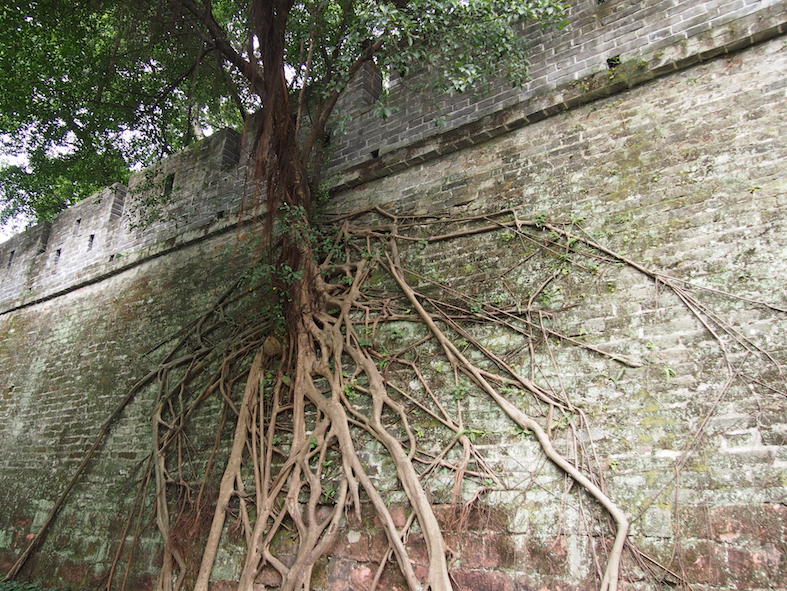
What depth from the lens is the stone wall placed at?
2697 millimetres

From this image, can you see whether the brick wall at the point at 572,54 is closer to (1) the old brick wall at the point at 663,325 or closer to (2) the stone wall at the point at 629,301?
(2) the stone wall at the point at 629,301

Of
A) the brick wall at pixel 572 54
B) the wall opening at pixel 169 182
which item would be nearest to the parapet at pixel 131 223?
the wall opening at pixel 169 182

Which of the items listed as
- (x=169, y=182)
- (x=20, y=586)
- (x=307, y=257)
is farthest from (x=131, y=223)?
(x=20, y=586)

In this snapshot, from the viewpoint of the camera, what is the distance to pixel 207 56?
637 centimetres

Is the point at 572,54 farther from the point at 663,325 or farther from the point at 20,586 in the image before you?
the point at 20,586

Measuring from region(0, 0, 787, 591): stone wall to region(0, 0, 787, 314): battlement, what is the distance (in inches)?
0.9

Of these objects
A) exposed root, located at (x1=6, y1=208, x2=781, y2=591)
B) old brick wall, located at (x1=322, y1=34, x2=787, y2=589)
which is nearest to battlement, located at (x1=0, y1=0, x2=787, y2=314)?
old brick wall, located at (x1=322, y1=34, x2=787, y2=589)

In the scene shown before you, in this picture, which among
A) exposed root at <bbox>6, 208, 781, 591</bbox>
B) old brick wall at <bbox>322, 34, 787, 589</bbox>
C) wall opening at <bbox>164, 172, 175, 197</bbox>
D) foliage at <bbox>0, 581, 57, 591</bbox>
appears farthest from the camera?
wall opening at <bbox>164, 172, 175, 197</bbox>

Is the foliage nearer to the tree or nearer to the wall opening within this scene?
the tree

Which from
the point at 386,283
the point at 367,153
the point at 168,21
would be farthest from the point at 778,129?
the point at 168,21

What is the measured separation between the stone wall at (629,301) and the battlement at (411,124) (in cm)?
2

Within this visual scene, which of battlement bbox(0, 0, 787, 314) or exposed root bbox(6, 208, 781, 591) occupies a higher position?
battlement bbox(0, 0, 787, 314)

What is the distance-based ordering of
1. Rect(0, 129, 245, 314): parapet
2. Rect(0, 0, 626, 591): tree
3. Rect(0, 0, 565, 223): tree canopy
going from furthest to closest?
Rect(0, 129, 245, 314): parapet
Rect(0, 0, 565, 223): tree canopy
Rect(0, 0, 626, 591): tree

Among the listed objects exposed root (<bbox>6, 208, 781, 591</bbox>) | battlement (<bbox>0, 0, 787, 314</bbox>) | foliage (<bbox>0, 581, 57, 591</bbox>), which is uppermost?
battlement (<bbox>0, 0, 787, 314</bbox>)
